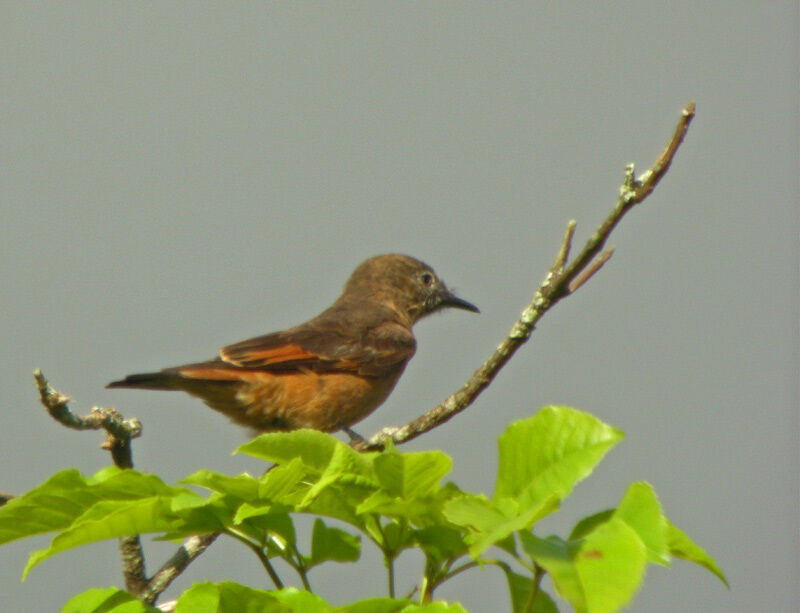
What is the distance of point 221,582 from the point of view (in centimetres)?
175

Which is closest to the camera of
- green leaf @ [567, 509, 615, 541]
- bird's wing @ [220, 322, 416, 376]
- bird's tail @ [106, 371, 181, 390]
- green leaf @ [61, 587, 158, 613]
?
green leaf @ [567, 509, 615, 541]

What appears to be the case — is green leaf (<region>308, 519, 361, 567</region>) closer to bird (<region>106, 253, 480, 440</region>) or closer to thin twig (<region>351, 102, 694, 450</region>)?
thin twig (<region>351, 102, 694, 450</region>)

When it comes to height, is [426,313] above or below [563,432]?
above

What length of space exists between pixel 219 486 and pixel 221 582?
0.18 metres

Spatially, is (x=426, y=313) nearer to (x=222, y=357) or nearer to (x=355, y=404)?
(x=355, y=404)

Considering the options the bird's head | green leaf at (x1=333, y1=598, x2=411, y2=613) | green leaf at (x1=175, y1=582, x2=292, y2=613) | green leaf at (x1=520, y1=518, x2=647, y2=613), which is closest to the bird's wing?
the bird's head

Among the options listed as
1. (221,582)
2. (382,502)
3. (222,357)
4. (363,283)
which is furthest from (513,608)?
(363,283)

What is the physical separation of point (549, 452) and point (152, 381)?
406 cm

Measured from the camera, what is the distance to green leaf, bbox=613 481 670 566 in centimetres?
164

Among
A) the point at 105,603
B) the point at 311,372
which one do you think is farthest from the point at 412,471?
the point at 311,372

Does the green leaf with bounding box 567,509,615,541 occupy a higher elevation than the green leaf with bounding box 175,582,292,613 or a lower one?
higher

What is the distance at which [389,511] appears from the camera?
183cm

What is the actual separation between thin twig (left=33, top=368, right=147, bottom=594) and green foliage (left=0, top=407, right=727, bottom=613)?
1.13m

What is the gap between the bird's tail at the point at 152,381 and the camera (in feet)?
17.4
